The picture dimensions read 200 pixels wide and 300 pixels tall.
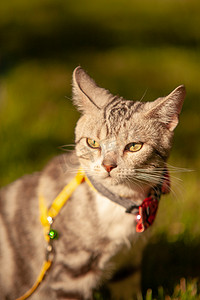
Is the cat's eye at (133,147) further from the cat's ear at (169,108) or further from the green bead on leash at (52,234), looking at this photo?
the green bead on leash at (52,234)

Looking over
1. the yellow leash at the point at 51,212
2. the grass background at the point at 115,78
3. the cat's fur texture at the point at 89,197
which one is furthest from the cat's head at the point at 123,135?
the grass background at the point at 115,78

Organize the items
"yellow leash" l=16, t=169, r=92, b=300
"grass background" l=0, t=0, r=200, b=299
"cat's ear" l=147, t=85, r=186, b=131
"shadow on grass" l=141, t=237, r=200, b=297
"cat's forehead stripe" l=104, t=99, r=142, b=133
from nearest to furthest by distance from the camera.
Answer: "cat's ear" l=147, t=85, r=186, b=131 → "cat's forehead stripe" l=104, t=99, r=142, b=133 → "yellow leash" l=16, t=169, r=92, b=300 → "shadow on grass" l=141, t=237, r=200, b=297 → "grass background" l=0, t=0, r=200, b=299

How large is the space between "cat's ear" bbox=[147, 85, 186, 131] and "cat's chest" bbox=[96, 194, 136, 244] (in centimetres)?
45

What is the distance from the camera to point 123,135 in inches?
63.6

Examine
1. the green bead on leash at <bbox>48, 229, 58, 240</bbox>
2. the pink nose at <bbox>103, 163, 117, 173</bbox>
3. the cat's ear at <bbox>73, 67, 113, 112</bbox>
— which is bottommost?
the green bead on leash at <bbox>48, 229, 58, 240</bbox>

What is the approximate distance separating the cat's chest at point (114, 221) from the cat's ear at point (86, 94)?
442 mm

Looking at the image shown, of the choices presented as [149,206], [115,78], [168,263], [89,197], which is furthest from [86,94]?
[115,78]

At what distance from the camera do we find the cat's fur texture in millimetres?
1615

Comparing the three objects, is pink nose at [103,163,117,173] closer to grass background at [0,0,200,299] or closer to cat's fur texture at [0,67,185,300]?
cat's fur texture at [0,67,185,300]

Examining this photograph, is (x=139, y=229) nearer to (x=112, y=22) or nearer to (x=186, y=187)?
(x=186, y=187)

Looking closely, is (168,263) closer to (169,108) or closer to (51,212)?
(51,212)

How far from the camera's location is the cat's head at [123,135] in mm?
1592

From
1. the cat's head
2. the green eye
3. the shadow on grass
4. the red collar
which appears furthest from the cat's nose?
the shadow on grass

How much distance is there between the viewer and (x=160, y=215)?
2574 millimetres
